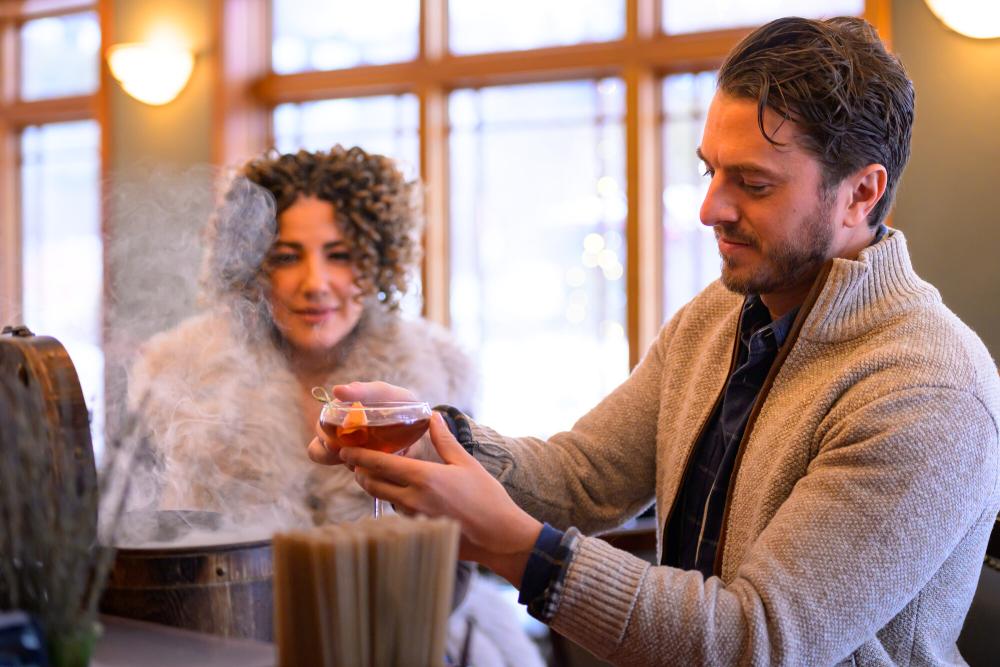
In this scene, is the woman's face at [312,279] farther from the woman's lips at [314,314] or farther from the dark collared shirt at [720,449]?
the dark collared shirt at [720,449]

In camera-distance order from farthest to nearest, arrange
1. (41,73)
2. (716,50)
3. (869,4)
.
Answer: (41,73), (716,50), (869,4)

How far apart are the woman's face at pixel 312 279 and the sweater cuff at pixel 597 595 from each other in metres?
1.46

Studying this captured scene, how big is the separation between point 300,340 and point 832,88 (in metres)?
1.50

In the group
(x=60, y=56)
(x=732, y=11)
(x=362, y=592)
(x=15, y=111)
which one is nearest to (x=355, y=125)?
(x=732, y=11)

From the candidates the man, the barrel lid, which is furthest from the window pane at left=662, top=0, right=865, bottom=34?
the barrel lid

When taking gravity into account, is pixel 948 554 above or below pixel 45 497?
below

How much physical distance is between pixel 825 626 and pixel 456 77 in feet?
13.3

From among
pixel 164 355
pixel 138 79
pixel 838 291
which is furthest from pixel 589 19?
pixel 838 291

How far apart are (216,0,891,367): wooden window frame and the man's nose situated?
292 centimetres

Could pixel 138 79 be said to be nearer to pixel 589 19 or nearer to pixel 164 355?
pixel 589 19

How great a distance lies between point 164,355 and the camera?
252 cm

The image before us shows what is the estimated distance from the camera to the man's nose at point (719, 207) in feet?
5.17

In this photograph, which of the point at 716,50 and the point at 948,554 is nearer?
the point at 948,554

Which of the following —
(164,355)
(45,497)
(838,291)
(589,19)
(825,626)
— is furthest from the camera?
(589,19)
